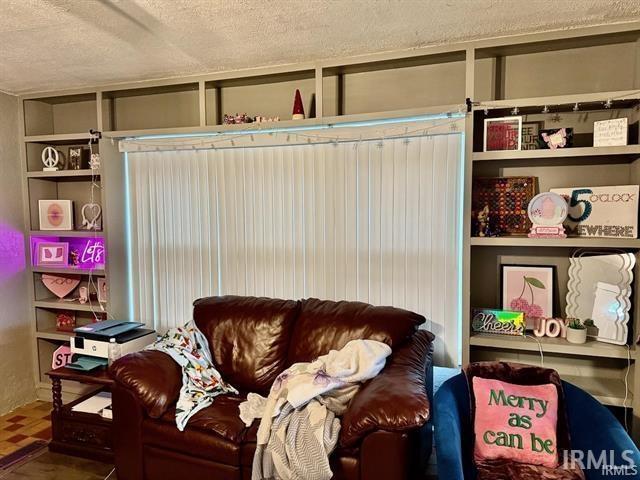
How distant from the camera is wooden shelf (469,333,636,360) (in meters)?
2.32

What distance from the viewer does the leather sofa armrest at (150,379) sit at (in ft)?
7.36

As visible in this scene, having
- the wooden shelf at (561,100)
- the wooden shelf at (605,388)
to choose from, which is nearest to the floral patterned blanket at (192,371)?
the wooden shelf at (605,388)

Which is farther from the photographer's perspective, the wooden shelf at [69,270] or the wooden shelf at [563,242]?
the wooden shelf at [69,270]

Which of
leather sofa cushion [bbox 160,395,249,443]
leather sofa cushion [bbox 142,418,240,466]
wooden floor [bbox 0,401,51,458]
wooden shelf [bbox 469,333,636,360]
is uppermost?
→ wooden shelf [bbox 469,333,636,360]

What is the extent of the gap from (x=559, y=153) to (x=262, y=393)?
209 centimetres

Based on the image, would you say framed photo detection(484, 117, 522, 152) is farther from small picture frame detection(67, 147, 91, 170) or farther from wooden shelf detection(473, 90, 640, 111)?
small picture frame detection(67, 147, 91, 170)

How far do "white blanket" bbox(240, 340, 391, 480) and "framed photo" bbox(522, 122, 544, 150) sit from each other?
140 cm

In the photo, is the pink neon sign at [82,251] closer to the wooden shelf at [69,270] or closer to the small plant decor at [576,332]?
the wooden shelf at [69,270]

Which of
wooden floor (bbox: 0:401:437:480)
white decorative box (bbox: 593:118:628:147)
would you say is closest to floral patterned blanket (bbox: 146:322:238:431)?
wooden floor (bbox: 0:401:437:480)

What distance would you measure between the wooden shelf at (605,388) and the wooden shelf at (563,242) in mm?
791

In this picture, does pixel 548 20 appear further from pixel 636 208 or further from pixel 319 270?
pixel 319 270

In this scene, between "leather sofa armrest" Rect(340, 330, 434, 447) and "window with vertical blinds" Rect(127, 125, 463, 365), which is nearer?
"leather sofa armrest" Rect(340, 330, 434, 447)

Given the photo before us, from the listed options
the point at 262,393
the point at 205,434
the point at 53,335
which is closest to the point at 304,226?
the point at 262,393

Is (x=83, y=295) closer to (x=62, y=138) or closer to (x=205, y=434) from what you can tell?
(x=62, y=138)
